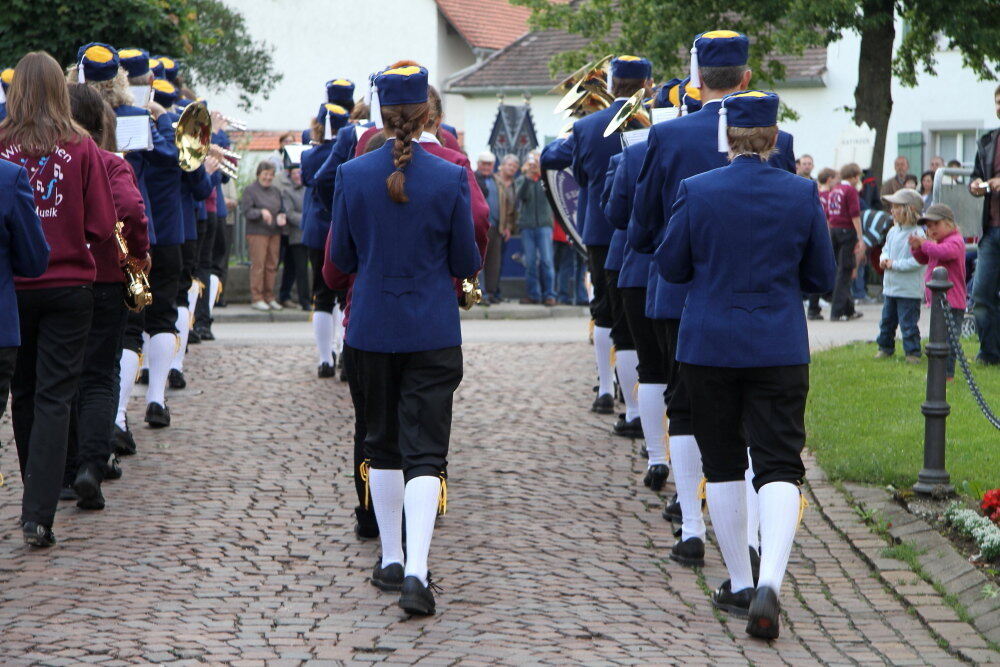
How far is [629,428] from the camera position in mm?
9641

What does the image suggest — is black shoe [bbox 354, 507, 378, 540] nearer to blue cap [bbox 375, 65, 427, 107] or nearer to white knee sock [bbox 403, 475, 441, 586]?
white knee sock [bbox 403, 475, 441, 586]

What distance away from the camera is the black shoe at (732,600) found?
572 centimetres

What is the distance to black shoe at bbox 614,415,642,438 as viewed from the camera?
959cm

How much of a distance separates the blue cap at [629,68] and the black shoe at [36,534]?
4.09 m

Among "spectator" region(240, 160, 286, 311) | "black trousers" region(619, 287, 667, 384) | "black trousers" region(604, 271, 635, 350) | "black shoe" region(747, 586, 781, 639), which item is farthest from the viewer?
"spectator" region(240, 160, 286, 311)

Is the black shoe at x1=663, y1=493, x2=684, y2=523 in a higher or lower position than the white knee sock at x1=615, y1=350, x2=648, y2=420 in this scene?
lower

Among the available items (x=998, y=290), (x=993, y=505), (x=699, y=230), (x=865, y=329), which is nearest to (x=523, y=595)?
(x=699, y=230)

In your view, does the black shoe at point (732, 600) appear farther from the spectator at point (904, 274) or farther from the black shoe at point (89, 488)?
the spectator at point (904, 274)

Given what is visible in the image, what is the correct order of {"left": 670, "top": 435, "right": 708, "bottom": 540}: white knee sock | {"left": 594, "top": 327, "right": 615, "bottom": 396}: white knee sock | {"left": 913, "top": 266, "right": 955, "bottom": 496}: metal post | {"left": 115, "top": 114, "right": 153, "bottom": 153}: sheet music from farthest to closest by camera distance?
{"left": 594, "top": 327, "right": 615, "bottom": 396}: white knee sock → {"left": 115, "top": 114, "right": 153, "bottom": 153}: sheet music → {"left": 913, "top": 266, "right": 955, "bottom": 496}: metal post → {"left": 670, "top": 435, "right": 708, "bottom": 540}: white knee sock

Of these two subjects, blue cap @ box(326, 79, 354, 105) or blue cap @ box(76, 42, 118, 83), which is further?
blue cap @ box(326, 79, 354, 105)

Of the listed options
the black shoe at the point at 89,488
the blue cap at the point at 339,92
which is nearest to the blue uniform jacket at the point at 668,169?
the black shoe at the point at 89,488

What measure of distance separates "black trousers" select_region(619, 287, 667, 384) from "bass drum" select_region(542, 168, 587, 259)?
269cm

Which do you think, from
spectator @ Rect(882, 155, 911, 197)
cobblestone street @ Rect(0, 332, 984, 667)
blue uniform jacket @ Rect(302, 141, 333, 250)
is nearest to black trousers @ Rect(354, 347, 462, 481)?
cobblestone street @ Rect(0, 332, 984, 667)

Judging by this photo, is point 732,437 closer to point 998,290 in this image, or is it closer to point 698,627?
point 698,627
